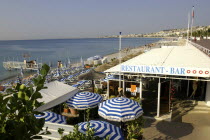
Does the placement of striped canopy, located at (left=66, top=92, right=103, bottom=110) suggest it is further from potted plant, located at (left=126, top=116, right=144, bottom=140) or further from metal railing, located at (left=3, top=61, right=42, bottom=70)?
metal railing, located at (left=3, top=61, right=42, bottom=70)

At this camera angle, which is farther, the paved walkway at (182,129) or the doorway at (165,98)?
the doorway at (165,98)

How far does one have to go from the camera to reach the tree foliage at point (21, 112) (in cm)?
194

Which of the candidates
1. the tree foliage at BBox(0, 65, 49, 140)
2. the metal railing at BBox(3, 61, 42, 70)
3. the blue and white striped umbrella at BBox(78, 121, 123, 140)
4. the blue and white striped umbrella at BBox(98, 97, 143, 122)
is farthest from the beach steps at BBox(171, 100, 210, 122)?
the metal railing at BBox(3, 61, 42, 70)

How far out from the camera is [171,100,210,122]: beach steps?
10.5 m

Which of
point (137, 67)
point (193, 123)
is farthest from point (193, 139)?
point (137, 67)

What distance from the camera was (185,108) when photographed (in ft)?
38.1

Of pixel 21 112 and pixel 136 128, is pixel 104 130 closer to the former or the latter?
pixel 136 128

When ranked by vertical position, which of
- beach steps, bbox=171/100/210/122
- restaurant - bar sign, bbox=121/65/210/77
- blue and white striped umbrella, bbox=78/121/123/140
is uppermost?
restaurant - bar sign, bbox=121/65/210/77

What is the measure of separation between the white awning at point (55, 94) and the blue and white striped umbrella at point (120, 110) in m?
2.64

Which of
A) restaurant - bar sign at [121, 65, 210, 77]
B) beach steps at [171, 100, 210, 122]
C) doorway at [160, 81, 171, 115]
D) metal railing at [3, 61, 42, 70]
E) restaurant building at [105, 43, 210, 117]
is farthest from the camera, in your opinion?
metal railing at [3, 61, 42, 70]

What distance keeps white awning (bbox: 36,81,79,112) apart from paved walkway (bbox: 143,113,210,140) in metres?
4.43

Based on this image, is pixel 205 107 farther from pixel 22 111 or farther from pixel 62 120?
pixel 22 111

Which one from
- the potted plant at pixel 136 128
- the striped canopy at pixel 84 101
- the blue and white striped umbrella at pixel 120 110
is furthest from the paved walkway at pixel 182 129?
the striped canopy at pixel 84 101

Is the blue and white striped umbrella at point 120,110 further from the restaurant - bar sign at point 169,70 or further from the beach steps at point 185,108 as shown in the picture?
the beach steps at point 185,108
